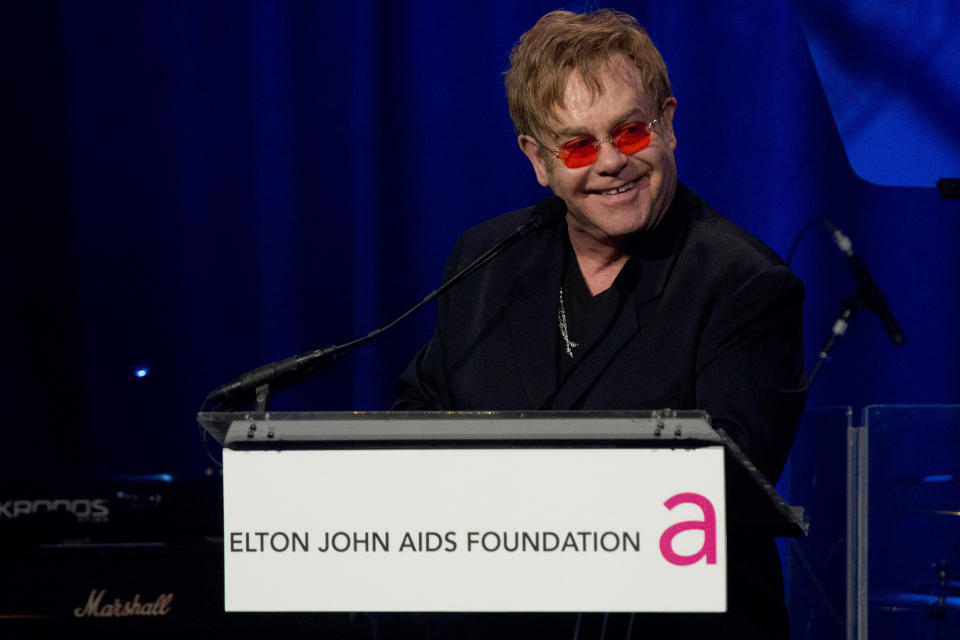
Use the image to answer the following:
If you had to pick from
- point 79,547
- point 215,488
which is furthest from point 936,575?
point 79,547

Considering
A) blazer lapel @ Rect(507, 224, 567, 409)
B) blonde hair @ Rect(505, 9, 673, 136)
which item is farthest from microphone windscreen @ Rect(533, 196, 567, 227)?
blonde hair @ Rect(505, 9, 673, 136)

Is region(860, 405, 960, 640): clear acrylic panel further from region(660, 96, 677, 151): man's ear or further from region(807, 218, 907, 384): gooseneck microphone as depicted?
region(660, 96, 677, 151): man's ear

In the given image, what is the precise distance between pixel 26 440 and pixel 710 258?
243cm

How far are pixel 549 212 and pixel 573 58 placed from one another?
33 cm

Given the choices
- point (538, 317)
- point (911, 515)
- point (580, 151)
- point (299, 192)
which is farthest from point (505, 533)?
point (299, 192)

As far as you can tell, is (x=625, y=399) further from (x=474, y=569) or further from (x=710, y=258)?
(x=474, y=569)

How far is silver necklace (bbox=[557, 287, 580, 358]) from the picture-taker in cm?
187

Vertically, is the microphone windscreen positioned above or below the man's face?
below

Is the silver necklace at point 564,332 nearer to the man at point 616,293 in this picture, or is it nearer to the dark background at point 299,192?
the man at point 616,293

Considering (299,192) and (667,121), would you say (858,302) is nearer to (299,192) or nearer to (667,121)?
(667,121)

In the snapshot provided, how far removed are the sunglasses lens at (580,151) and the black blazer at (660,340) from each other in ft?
0.55

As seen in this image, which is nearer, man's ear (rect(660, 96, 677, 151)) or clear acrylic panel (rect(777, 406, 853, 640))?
man's ear (rect(660, 96, 677, 151))

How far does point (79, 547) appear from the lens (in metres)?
2.19

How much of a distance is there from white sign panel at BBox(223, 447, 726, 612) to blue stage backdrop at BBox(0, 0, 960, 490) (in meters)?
2.15
